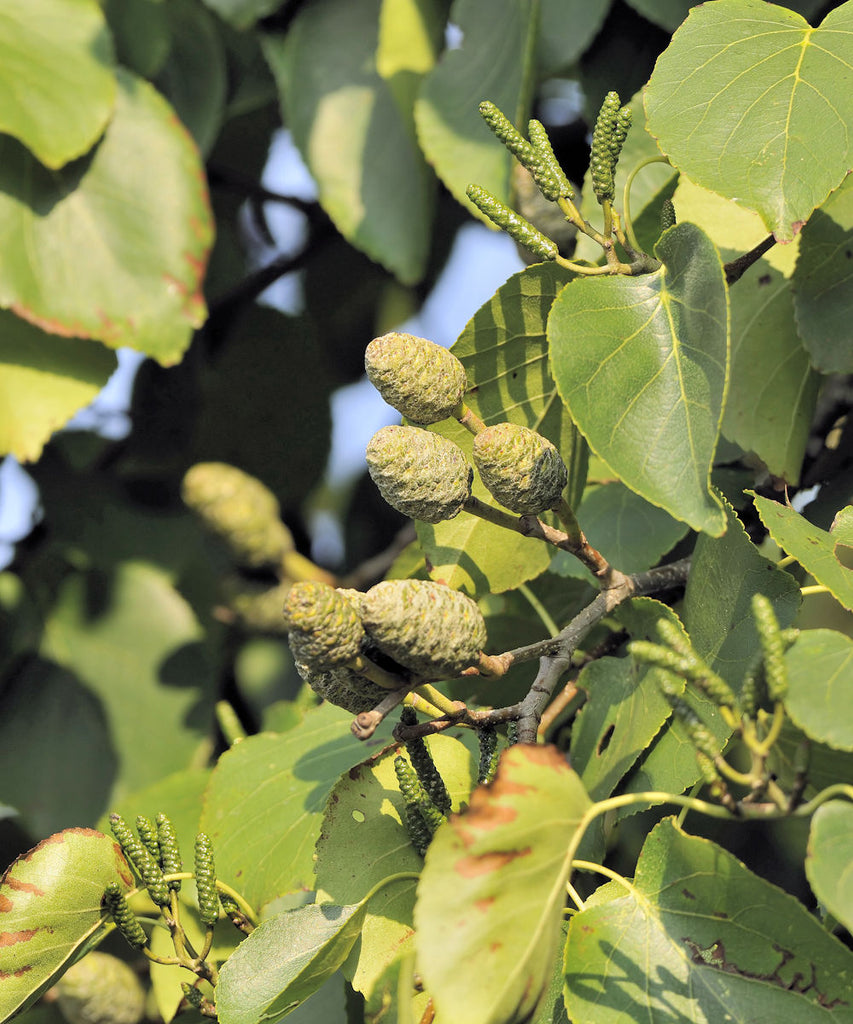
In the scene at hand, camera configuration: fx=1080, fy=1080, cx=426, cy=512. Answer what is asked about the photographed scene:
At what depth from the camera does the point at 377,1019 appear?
0.52m

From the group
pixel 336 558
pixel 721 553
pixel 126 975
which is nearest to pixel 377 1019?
pixel 721 553

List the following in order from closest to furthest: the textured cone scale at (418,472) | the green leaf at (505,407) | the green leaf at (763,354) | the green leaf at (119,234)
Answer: the textured cone scale at (418,472) → the green leaf at (505,407) → the green leaf at (763,354) → the green leaf at (119,234)

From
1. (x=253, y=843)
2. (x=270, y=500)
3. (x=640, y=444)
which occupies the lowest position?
(x=270, y=500)

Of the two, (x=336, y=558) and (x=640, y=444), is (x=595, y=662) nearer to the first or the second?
(x=640, y=444)

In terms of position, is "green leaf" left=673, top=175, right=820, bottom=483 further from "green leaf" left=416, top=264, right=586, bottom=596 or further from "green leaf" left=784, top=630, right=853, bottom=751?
"green leaf" left=784, top=630, right=853, bottom=751

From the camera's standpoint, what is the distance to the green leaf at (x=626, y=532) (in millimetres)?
744

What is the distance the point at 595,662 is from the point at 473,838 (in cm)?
25

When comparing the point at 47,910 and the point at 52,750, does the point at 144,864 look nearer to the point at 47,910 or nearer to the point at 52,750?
the point at 47,910

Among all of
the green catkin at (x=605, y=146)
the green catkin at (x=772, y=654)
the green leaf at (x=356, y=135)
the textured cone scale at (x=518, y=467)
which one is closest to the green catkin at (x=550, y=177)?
the green catkin at (x=605, y=146)

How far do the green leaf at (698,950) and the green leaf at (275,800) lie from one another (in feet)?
0.75

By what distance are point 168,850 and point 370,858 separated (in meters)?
0.11

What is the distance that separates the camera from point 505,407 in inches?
25.1

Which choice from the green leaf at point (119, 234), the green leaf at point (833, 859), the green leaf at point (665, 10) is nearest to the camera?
the green leaf at point (833, 859)

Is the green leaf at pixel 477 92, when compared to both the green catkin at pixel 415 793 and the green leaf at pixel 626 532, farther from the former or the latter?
the green catkin at pixel 415 793
